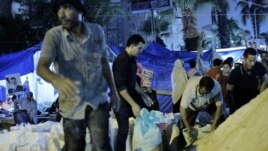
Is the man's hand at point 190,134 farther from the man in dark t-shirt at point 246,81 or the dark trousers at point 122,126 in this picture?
the man in dark t-shirt at point 246,81

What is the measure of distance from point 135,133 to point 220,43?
38.3 meters

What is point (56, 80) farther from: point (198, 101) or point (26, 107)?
point (26, 107)

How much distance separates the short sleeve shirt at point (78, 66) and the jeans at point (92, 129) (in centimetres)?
5

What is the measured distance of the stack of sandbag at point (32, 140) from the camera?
5.39 meters

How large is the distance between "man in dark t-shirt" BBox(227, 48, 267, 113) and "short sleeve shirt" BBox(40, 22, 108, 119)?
3.60m

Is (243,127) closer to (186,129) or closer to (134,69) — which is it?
(186,129)

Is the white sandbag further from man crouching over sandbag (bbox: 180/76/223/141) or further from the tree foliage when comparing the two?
the tree foliage

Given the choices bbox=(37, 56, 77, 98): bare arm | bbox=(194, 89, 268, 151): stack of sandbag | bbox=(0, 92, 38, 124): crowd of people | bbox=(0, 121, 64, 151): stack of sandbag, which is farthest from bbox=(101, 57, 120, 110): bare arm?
bbox=(0, 92, 38, 124): crowd of people

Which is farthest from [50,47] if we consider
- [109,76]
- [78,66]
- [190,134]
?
[190,134]

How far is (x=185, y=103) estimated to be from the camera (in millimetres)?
5836

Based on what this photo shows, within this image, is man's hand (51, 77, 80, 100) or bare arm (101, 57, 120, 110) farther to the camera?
bare arm (101, 57, 120, 110)

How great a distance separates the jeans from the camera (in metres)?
3.21

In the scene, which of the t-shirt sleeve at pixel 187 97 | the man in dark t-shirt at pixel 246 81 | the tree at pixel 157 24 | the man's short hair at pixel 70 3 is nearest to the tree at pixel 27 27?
the tree at pixel 157 24

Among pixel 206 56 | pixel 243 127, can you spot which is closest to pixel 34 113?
pixel 206 56
